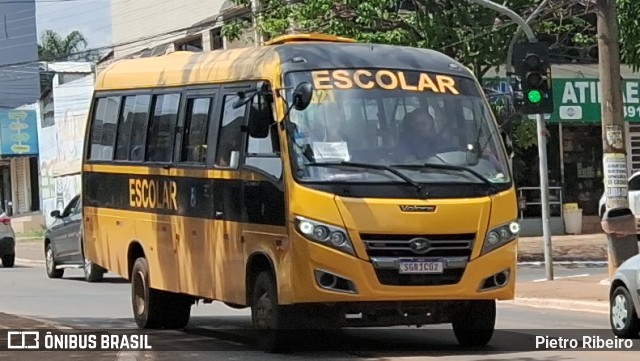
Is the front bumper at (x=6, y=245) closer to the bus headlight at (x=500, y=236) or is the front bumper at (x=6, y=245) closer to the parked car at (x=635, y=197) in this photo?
the parked car at (x=635, y=197)

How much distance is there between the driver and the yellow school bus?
1 centimetres

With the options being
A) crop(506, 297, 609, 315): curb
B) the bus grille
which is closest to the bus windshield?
the bus grille

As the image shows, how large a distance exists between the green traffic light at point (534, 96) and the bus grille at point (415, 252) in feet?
29.2

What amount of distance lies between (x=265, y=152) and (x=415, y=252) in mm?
1889

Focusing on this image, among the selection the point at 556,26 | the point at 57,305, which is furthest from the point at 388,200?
the point at 556,26

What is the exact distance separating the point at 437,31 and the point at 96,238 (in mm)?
12257

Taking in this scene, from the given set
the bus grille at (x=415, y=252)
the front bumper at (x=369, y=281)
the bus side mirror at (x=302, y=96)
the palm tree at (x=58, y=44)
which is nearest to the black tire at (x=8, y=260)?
the bus side mirror at (x=302, y=96)

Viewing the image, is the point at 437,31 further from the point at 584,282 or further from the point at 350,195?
the point at 350,195

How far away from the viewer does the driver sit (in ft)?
38.7

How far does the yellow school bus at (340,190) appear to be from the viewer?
36.8 ft

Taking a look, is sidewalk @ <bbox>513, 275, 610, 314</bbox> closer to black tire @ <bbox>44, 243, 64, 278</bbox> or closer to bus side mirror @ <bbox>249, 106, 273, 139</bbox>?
bus side mirror @ <bbox>249, 106, 273, 139</bbox>

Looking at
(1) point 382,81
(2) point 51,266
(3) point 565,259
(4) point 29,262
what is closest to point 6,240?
(4) point 29,262

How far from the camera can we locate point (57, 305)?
19406 mm

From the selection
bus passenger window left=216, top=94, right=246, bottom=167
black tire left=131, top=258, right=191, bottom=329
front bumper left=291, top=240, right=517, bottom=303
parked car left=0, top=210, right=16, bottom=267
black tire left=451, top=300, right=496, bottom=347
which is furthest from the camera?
parked car left=0, top=210, right=16, bottom=267
